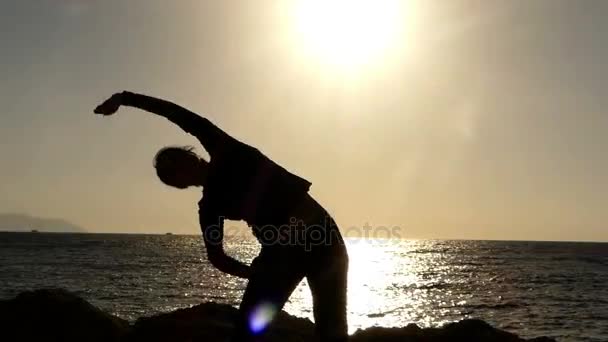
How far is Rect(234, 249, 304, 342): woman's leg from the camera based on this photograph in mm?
3650

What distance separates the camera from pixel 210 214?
3.80m

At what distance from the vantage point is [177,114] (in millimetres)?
4000

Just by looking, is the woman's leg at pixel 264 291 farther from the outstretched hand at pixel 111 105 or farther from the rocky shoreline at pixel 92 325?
the rocky shoreline at pixel 92 325

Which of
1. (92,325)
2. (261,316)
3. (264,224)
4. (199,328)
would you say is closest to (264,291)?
(261,316)

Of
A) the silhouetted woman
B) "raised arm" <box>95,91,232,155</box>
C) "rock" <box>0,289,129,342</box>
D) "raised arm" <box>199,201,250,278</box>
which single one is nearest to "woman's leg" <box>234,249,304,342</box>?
the silhouetted woman

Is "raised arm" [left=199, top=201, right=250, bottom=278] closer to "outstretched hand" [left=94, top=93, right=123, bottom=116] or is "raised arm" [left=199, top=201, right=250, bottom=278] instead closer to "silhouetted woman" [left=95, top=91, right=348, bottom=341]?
"silhouetted woman" [left=95, top=91, right=348, bottom=341]

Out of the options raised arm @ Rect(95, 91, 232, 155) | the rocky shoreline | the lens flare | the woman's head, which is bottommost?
the rocky shoreline

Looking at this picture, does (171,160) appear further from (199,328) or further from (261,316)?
(199,328)

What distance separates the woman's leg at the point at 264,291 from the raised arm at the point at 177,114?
710 mm

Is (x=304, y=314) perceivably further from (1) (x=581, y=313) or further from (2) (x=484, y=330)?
(2) (x=484, y=330)

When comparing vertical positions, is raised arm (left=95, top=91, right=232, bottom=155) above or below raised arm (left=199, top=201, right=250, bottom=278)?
above

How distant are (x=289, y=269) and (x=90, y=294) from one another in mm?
33243

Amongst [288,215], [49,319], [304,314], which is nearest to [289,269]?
[288,215]

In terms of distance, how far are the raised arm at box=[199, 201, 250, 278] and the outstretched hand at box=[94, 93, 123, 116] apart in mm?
849
